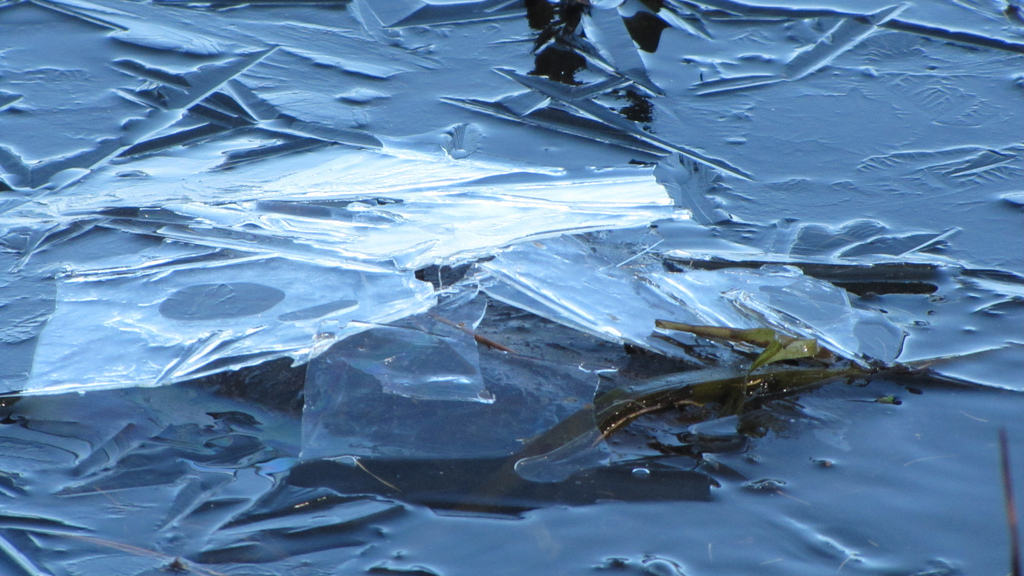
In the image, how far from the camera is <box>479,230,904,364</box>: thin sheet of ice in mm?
1700

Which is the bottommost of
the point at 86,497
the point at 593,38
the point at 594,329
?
the point at 86,497

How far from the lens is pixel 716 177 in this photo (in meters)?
2.34

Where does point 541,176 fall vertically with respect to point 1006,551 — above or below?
above

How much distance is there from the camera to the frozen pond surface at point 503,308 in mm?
1349

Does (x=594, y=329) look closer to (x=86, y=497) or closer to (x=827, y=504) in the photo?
(x=827, y=504)

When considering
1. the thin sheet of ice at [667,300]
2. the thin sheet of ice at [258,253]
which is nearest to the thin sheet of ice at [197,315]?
the thin sheet of ice at [258,253]

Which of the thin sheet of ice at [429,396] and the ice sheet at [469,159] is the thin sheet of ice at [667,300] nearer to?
the ice sheet at [469,159]

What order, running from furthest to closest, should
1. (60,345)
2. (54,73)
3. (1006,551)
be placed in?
(54,73) < (60,345) < (1006,551)

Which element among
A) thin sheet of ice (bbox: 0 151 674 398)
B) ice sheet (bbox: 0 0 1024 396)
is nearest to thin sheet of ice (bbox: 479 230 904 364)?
ice sheet (bbox: 0 0 1024 396)

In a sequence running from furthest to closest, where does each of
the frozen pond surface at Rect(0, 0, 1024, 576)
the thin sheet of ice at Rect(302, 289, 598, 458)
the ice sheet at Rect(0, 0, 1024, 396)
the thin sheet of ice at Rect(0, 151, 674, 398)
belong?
the ice sheet at Rect(0, 0, 1024, 396)
the thin sheet of ice at Rect(0, 151, 674, 398)
the thin sheet of ice at Rect(302, 289, 598, 458)
the frozen pond surface at Rect(0, 0, 1024, 576)

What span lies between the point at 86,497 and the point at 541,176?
1.31 m

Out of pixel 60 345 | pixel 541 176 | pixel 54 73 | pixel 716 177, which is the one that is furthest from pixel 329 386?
pixel 54 73

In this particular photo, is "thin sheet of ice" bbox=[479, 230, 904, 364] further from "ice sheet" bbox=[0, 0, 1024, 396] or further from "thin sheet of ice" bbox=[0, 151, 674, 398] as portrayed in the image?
"thin sheet of ice" bbox=[0, 151, 674, 398]

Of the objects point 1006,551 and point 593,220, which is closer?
point 1006,551
